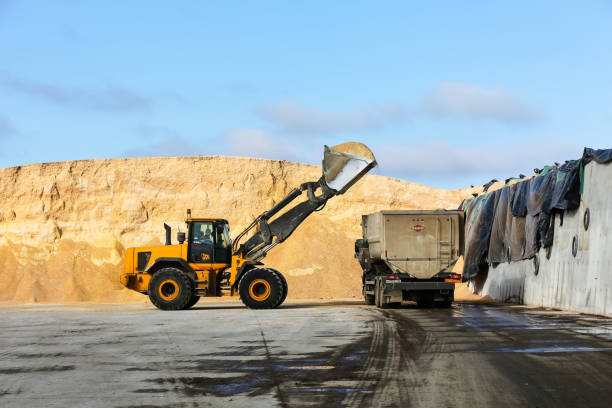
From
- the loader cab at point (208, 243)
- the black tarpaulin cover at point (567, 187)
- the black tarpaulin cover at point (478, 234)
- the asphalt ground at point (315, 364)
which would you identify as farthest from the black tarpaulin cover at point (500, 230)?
the asphalt ground at point (315, 364)

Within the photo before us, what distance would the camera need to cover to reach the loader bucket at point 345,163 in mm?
25859

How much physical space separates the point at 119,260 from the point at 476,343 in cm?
3808

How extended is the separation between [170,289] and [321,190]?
6354 mm

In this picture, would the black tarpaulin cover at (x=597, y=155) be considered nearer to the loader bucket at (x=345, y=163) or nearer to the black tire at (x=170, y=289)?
the loader bucket at (x=345, y=163)

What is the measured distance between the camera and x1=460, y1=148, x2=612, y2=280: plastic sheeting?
24.5 m

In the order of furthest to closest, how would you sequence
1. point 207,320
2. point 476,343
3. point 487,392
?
point 207,320 → point 476,343 → point 487,392

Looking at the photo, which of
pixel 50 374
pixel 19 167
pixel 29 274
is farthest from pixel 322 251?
pixel 50 374

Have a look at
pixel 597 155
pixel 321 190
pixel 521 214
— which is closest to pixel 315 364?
pixel 597 155

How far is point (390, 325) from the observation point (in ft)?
59.6

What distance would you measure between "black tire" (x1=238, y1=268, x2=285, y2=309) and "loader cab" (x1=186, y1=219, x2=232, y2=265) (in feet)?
4.16

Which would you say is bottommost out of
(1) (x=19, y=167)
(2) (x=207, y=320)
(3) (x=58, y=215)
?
(2) (x=207, y=320)

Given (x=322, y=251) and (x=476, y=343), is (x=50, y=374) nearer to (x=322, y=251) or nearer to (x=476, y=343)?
(x=476, y=343)

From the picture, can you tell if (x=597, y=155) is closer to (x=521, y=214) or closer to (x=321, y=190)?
(x=521, y=214)

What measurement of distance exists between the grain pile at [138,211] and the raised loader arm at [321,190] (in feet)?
54.4
